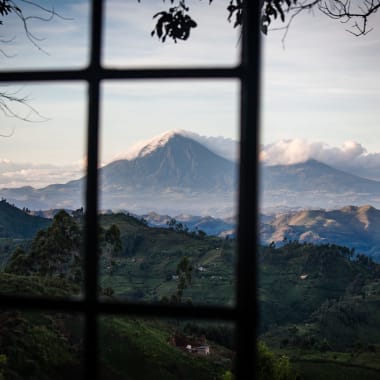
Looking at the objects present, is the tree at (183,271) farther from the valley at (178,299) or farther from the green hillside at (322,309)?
the green hillside at (322,309)

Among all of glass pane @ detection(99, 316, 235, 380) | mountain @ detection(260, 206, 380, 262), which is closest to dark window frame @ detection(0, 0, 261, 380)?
glass pane @ detection(99, 316, 235, 380)

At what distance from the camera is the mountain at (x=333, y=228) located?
531ft

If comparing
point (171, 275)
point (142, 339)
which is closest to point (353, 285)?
point (171, 275)

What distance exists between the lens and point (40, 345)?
62.0 feet

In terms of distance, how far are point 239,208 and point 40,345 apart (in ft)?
62.0

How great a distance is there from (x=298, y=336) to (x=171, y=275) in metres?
26.8

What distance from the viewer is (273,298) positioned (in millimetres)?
66875

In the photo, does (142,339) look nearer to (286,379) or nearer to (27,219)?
(286,379)

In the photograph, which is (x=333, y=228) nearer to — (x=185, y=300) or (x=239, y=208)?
(x=185, y=300)

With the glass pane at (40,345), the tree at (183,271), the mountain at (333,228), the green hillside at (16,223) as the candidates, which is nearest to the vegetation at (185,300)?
the glass pane at (40,345)

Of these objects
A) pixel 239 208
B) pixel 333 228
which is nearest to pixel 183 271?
pixel 239 208

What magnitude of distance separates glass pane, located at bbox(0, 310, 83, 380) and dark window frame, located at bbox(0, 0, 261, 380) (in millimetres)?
13738

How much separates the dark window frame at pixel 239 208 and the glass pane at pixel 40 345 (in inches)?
541

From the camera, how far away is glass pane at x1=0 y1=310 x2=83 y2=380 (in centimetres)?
1622
